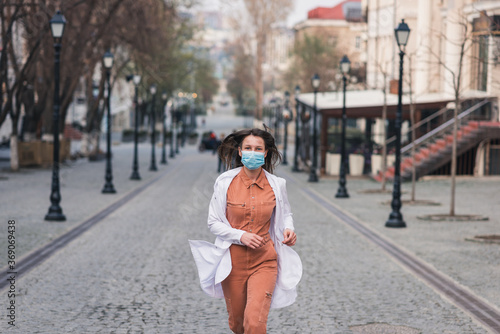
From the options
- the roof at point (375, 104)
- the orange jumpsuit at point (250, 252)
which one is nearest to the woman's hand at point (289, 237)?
the orange jumpsuit at point (250, 252)

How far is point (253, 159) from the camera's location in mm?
5562

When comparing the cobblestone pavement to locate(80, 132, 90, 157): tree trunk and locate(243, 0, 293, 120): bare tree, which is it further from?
locate(243, 0, 293, 120): bare tree

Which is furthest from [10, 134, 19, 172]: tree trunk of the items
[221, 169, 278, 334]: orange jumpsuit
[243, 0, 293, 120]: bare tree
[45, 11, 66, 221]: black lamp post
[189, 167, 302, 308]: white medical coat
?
[243, 0, 293, 120]: bare tree

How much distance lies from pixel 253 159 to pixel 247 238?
0.54m

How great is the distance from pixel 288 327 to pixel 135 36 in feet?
89.4

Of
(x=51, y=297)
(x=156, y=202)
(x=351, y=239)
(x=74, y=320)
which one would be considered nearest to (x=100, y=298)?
(x=51, y=297)

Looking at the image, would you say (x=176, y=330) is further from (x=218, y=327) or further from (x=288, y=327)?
(x=288, y=327)

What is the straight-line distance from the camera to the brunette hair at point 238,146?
18.9 ft

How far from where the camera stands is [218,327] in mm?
7938

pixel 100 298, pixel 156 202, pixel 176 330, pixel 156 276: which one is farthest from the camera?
pixel 156 202

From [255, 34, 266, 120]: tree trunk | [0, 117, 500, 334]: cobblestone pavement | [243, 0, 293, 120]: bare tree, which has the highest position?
[243, 0, 293, 120]: bare tree

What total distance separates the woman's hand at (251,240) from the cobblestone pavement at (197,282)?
8.30ft

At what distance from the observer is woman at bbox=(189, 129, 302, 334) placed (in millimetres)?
5570

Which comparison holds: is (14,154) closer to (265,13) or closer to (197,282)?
(197,282)
